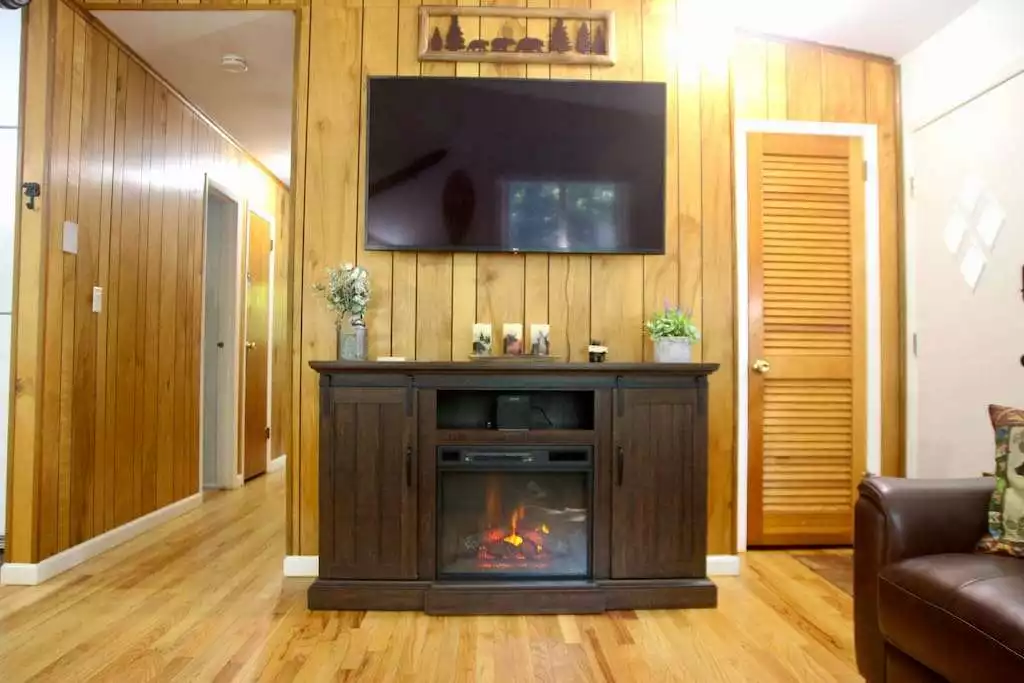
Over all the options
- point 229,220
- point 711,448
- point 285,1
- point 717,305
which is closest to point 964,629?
point 711,448

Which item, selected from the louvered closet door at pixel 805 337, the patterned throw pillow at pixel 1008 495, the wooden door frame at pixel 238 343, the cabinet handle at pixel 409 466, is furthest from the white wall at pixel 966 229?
the wooden door frame at pixel 238 343

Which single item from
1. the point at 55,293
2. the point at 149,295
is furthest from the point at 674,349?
the point at 149,295

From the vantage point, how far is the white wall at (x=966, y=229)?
2664mm

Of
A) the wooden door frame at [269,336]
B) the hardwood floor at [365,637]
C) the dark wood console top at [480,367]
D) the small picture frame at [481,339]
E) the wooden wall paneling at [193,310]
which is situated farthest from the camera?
the wooden door frame at [269,336]

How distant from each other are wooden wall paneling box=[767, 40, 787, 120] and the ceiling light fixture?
264cm

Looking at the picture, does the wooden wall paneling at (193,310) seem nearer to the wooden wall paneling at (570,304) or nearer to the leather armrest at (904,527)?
the wooden wall paneling at (570,304)

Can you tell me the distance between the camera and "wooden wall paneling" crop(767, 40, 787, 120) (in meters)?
3.45

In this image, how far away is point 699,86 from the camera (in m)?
3.02

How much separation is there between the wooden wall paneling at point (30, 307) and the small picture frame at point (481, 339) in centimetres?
177

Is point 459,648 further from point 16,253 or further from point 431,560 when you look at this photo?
point 16,253

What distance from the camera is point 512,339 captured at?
2857 millimetres

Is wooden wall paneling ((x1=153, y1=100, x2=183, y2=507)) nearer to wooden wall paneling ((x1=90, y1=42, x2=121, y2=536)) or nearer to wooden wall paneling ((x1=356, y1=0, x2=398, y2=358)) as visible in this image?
wooden wall paneling ((x1=90, y1=42, x2=121, y2=536))

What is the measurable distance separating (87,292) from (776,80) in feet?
11.3

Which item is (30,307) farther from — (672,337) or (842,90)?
(842,90)
